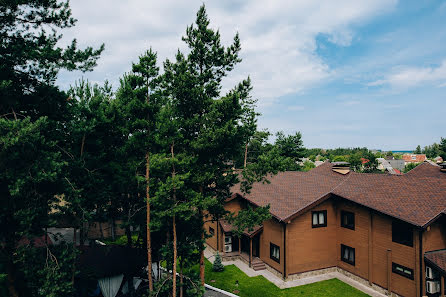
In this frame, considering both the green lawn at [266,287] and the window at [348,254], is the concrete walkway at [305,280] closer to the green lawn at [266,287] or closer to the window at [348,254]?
the green lawn at [266,287]

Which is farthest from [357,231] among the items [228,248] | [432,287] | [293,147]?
[293,147]

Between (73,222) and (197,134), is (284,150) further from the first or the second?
(73,222)

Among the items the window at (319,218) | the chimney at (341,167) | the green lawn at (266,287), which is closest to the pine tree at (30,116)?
the green lawn at (266,287)

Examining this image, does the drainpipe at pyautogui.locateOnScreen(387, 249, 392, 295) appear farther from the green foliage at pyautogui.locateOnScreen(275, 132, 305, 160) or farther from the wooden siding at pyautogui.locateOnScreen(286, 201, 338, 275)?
the green foliage at pyautogui.locateOnScreen(275, 132, 305, 160)

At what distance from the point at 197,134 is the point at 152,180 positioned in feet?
11.4

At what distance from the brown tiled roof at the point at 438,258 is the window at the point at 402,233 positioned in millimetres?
995

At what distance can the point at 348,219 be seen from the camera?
20328 mm

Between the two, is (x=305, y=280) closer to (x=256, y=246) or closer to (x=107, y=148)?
(x=256, y=246)

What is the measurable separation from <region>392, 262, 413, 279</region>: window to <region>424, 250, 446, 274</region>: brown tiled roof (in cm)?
128

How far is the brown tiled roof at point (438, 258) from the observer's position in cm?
1478

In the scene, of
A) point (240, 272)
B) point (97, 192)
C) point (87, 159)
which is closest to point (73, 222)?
point (97, 192)

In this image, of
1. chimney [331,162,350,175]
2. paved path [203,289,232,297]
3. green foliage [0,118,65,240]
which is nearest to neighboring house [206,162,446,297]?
chimney [331,162,350,175]

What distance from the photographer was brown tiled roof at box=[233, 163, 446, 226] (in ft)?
53.4

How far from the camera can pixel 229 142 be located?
1408cm
